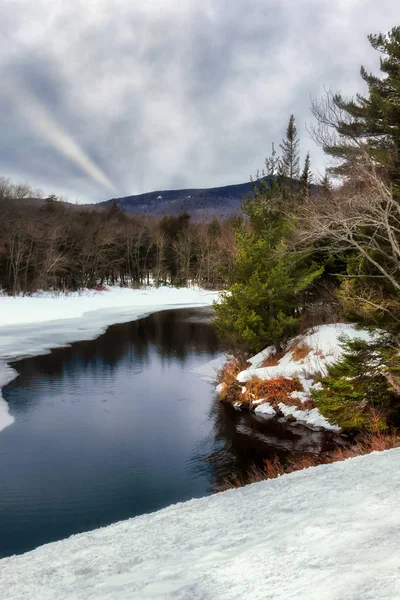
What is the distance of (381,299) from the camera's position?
10492 millimetres

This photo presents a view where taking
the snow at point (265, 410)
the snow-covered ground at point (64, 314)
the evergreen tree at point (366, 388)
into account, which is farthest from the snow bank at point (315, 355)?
the snow-covered ground at point (64, 314)

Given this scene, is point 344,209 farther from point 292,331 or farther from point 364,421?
point 292,331

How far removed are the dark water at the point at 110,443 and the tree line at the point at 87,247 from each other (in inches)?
279

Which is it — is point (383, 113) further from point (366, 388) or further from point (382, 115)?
point (366, 388)

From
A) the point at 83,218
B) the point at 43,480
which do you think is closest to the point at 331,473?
the point at 43,480

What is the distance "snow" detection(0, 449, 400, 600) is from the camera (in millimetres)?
3301

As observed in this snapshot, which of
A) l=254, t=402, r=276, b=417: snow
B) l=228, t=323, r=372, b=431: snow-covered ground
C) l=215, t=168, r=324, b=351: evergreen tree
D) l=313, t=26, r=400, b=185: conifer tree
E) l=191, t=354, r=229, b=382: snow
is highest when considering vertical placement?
l=313, t=26, r=400, b=185: conifer tree

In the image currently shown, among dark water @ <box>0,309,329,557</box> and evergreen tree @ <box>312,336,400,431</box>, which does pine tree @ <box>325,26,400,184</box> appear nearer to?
evergreen tree @ <box>312,336,400,431</box>

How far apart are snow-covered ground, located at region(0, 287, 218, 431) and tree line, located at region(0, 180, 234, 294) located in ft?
10.5

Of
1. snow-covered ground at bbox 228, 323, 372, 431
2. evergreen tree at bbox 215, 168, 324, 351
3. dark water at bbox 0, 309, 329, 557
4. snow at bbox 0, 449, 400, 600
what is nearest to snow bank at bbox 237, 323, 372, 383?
snow-covered ground at bbox 228, 323, 372, 431

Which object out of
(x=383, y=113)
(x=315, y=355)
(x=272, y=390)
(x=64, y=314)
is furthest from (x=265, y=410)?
(x=64, y=314)

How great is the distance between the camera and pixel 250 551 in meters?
4.16

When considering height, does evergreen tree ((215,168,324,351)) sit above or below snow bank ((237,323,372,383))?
above

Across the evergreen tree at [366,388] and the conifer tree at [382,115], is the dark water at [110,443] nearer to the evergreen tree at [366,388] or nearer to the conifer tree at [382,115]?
the evergreen tree at [366,388]
